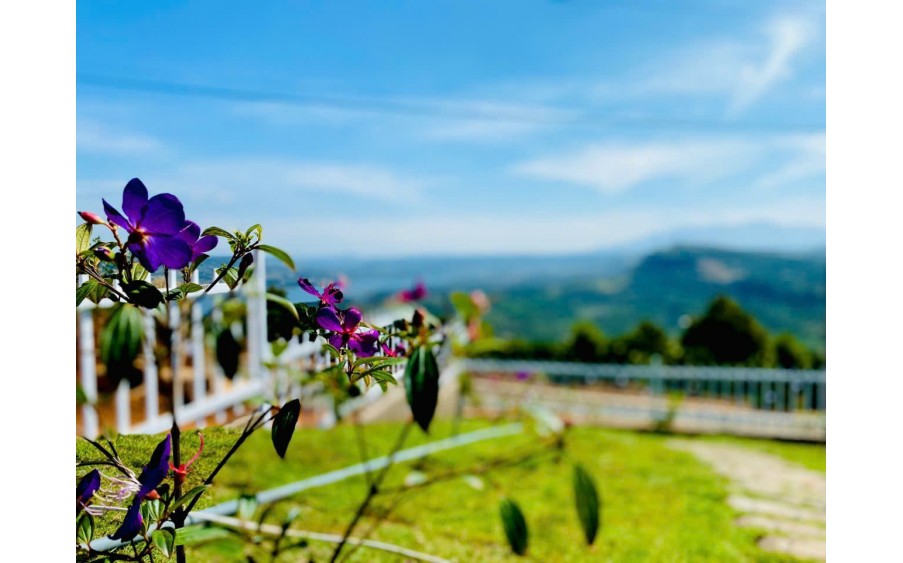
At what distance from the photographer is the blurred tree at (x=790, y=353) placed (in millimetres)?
8078

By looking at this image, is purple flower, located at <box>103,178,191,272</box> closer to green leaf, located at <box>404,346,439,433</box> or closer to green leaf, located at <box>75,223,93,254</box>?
green leaf, located at <box>75,223,93,254</box>

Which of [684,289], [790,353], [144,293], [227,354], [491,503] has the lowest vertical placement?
[790,353]

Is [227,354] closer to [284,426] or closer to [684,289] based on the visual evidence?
[284,426]

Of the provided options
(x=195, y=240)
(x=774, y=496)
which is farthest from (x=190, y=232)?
(x=774, y=496)

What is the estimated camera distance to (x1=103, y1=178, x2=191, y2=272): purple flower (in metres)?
0.52

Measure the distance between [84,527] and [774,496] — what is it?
96.9 inches

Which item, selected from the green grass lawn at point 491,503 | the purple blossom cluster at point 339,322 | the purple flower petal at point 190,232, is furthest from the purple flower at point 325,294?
the green grass lawn at point 491,503

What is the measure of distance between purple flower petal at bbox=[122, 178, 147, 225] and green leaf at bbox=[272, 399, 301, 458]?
8.1 inches

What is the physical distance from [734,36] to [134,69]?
79.4 feet

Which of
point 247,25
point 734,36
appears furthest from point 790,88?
point 247,25

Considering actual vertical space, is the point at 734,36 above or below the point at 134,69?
above

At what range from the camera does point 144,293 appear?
53 cm

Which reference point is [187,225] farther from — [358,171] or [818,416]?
[358,171]

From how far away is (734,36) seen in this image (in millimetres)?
21500
